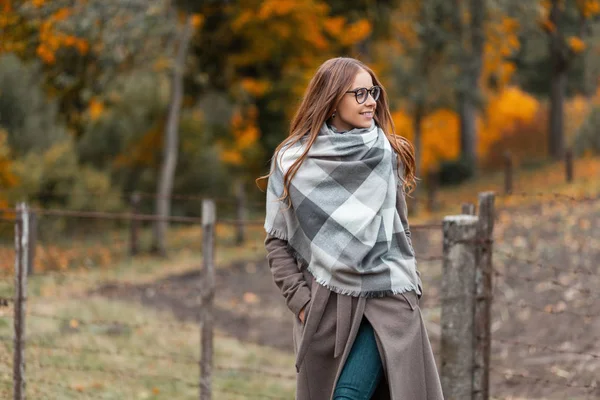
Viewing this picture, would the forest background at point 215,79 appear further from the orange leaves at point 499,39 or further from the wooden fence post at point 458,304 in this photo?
the wooden fence post at point 458,304

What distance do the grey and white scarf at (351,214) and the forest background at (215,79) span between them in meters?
11.5

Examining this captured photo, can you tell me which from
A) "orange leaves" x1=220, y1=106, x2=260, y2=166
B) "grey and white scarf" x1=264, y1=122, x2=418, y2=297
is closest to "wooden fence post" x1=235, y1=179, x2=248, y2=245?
"orange leaves" x1=220, y1=106, x2=260, y2=166

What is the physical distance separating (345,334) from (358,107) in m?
0.83

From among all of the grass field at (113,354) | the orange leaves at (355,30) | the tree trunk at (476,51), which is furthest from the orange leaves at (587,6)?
the grass field at (113,354)

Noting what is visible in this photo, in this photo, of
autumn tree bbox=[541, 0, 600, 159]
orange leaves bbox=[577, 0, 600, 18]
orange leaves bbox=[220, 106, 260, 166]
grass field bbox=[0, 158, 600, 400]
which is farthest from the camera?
autumn tree bbox=[541, 0, 600, 159]

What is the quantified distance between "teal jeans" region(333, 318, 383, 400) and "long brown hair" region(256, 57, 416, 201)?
0.60 meters

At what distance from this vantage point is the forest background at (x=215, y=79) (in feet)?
53.7

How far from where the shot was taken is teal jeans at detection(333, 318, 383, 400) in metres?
3.18

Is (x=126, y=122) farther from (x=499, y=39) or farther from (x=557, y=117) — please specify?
(x=557, y=117)

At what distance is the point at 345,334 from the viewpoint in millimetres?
3193

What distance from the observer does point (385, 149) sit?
325 centimetres

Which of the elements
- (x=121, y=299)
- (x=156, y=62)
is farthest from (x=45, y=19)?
(x=121, y=299)

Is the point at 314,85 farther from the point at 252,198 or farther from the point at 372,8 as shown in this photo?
the point at 252,198

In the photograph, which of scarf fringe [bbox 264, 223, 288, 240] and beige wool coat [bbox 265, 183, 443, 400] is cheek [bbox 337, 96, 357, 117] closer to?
beige wool coat [bbox 265, 183, 443, 400]
